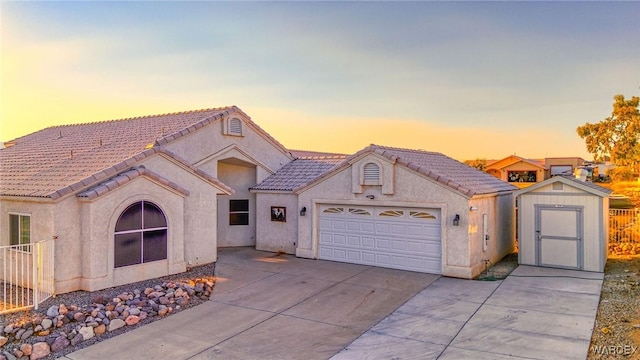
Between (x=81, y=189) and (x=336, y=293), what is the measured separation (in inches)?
299

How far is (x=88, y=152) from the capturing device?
48.6 feet

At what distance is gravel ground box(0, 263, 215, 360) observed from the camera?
782 centimetres

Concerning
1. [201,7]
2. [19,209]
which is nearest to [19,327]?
[19,209]

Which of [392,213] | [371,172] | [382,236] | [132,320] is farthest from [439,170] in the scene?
[132,320]

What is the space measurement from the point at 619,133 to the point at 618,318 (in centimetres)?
4331

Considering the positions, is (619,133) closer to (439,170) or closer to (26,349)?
(439,170)

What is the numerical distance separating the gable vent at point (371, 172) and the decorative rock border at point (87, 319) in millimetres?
6665

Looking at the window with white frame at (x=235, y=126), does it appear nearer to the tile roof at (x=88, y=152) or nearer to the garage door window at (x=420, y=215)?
the tile roof at (x=88, y=152)

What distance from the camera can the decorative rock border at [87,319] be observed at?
759cm

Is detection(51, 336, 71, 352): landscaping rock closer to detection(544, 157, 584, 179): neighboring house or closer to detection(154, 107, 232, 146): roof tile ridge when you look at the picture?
detection(154, 107, 232, 146): roof tile ridge

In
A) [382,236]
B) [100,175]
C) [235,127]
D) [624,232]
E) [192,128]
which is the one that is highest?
[235,127]

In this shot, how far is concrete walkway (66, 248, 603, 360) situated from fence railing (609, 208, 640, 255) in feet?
14.7

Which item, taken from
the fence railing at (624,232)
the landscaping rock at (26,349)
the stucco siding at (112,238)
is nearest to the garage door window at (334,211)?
the stucco siding at (112,238)

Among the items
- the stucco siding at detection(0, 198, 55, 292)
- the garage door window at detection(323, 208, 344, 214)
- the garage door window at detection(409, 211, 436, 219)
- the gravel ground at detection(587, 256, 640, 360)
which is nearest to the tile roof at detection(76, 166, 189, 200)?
the stucco siding at detection(0, 198, 55, 292)
